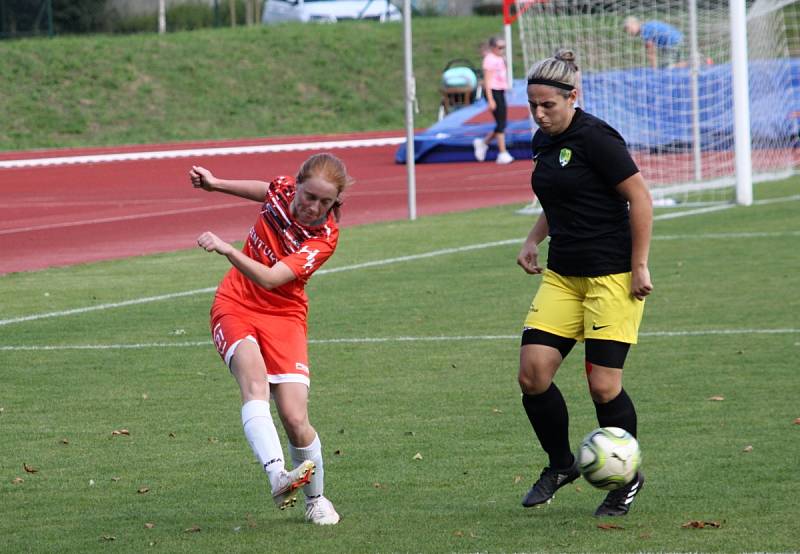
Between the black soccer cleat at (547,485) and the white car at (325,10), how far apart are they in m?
46.6

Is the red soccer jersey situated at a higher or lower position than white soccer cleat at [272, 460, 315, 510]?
higher

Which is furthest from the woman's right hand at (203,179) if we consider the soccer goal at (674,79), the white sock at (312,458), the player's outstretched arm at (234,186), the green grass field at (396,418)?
the soccer goal at (674,79)

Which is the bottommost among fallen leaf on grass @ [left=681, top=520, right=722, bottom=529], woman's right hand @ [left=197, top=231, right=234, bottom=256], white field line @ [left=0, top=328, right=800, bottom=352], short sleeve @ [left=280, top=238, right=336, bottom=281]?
fallen leaf on grass @ [left=681, top=520, right=722, bottom=529]

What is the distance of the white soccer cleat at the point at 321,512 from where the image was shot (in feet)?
19.7

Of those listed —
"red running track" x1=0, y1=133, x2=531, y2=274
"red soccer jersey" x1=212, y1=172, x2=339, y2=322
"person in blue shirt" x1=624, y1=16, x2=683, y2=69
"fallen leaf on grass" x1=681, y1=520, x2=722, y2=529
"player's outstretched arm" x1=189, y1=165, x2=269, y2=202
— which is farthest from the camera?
"person in blue shirt" x1=624, y1=16, x2=683, y2=69

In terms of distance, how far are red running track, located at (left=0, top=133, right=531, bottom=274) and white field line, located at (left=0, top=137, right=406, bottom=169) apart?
0.83 m

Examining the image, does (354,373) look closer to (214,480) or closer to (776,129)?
(214,480)

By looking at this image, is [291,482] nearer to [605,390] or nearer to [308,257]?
[308,257]

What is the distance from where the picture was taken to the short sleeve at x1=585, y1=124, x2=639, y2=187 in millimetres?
6008

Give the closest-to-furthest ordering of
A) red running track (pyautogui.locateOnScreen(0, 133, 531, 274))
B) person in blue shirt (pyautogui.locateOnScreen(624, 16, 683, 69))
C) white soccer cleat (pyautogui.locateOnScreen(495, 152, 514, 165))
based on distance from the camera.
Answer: red running track (pyautogui.locateOnScreen(0, 133, 531, 274)) < person in blue shirt (pyautogui.locateOnScreen(624, 16, 683, 69)) < white soccer cleat (pyautogui.locateOnScreen(495, 152, 514, 165))

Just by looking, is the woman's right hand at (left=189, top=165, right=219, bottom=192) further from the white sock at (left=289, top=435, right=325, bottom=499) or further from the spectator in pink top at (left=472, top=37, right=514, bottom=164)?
the spectator in pink top at (left=472, top=37, right=514, bottom=164)

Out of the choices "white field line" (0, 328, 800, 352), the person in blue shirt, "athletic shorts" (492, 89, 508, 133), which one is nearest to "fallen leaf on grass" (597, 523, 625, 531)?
"white field line" (0, 328, 800, 352)

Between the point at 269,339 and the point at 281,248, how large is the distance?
0.37m

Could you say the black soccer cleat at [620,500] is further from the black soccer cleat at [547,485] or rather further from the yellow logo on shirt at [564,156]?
the yellow logo on shirt at [564,156]
